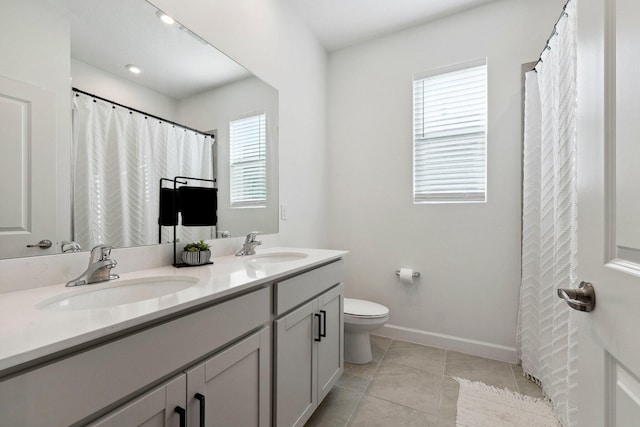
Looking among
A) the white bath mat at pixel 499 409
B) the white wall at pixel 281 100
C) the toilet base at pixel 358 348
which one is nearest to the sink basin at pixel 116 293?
the white wall at pixel 281 100

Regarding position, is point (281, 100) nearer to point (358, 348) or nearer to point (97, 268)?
point (97, 268)

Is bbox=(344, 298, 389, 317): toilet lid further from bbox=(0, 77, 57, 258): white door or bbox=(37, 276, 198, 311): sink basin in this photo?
bbox=(0, 77, 57, 258): white door

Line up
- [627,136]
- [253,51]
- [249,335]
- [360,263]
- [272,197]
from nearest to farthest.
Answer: [627,136]
[249,335]
[253,51]
[272,197]
[360,263]

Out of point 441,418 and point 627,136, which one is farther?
point 441,418

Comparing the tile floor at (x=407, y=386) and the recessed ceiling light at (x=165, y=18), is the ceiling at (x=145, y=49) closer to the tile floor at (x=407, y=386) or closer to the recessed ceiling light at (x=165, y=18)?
the recessed ceiling light at (x=165, y=18)

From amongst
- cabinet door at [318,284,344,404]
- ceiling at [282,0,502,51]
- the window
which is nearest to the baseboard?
cabinet door at [318,284,344,404]

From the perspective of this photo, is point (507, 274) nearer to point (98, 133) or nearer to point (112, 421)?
point (112, 421)

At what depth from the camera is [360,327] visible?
80.3 inches

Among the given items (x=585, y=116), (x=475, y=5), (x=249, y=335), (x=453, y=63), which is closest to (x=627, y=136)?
(x=585, y=116)

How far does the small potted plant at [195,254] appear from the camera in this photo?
1306 millimetres

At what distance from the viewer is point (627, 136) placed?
53 cm

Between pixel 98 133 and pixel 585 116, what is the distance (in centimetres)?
158

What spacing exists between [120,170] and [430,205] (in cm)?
213

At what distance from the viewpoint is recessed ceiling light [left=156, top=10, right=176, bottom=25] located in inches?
51.6
